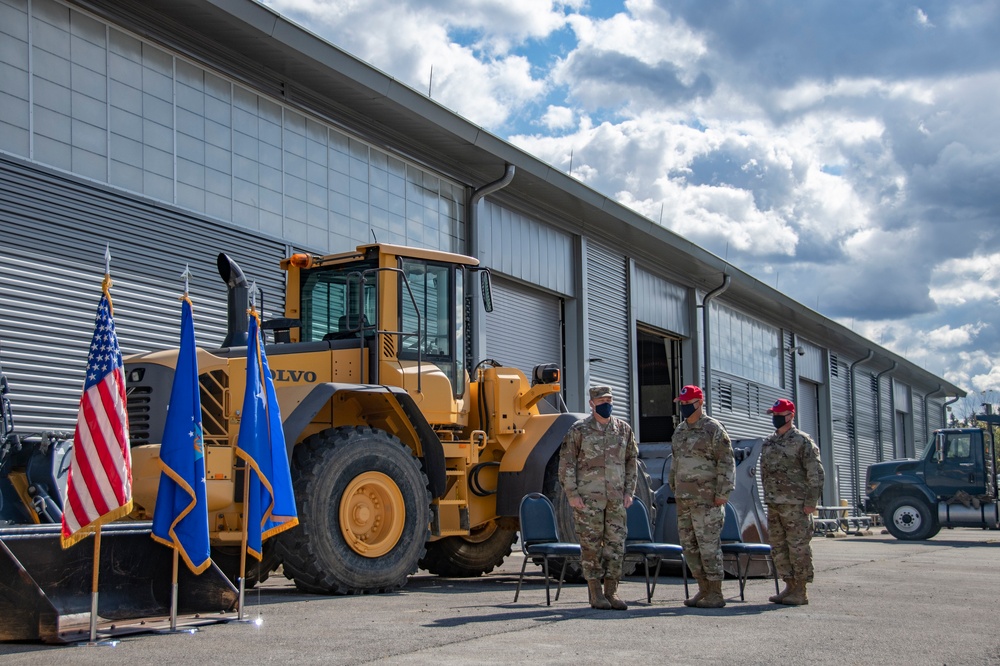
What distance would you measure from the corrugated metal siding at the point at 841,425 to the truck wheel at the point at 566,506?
3164 centimetres

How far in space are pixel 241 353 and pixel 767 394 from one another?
1118 inches

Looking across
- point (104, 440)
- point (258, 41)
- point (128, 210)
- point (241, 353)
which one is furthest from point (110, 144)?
point (104, 440)

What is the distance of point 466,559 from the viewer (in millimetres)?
12344

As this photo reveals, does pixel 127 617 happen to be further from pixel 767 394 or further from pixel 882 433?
pixel 882 433

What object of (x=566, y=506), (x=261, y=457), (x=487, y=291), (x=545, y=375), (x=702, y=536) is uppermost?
(x=487, y=291)

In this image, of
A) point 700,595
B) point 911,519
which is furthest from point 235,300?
point 911,519

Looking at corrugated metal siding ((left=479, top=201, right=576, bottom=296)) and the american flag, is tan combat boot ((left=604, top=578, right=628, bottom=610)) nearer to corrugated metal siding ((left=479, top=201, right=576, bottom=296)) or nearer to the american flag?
the american flag

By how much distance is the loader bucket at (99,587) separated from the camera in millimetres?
6457

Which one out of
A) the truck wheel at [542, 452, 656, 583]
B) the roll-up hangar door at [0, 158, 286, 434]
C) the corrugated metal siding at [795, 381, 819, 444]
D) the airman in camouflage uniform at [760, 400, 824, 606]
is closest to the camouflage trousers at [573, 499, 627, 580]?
the airman in camouflage uniform at [760, 400, 824, 606]

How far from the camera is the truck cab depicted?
24.8m

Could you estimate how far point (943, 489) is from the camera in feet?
82.6

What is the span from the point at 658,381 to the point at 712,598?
2029 cm

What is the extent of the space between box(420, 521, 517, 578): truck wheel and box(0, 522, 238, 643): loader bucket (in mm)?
4674

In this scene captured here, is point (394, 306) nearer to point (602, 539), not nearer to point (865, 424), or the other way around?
point (602, 539)
